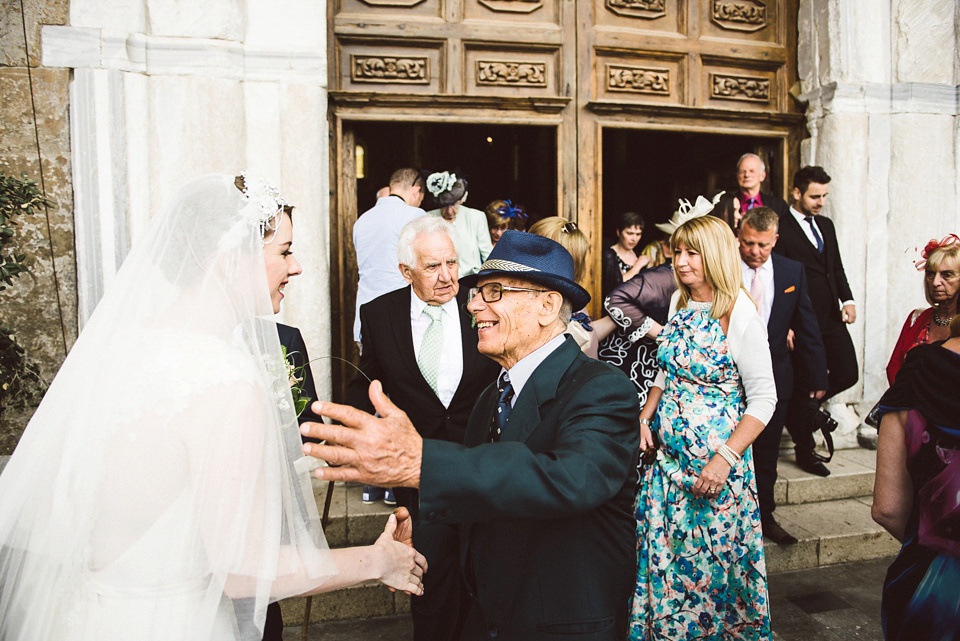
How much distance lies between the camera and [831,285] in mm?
4945

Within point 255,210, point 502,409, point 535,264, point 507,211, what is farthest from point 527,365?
point 507,211

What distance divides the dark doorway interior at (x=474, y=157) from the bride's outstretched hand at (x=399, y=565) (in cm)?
663

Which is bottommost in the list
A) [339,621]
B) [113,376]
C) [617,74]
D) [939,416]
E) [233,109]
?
[339,621]

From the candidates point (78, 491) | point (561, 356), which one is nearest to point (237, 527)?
point (78, 491)

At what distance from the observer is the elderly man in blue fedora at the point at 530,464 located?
1.38 metres

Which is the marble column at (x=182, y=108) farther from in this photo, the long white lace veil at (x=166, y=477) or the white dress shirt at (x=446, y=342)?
the long white lace veil at (x=166, y=477)

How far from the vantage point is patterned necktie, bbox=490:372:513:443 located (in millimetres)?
1961

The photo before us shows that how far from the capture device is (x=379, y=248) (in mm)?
4508

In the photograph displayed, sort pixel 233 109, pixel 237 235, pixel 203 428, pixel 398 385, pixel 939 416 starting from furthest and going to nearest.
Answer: pixel 233 109 → pixel 398 385 → pixel 939 416 → pixel 237 235 → pixel 203 428

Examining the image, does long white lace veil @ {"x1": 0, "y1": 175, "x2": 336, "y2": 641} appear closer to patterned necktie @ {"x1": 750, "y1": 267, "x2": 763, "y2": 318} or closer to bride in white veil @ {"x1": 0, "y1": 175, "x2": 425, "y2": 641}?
bride in white veil @ {"x1": 0, "y1": 175, "x2": 425, "y2": 641}

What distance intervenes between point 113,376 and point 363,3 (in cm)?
412

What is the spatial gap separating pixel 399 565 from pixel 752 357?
1985mm

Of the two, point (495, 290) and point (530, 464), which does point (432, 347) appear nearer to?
point (495, 290)

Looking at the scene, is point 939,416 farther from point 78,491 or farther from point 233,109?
point 233,109
